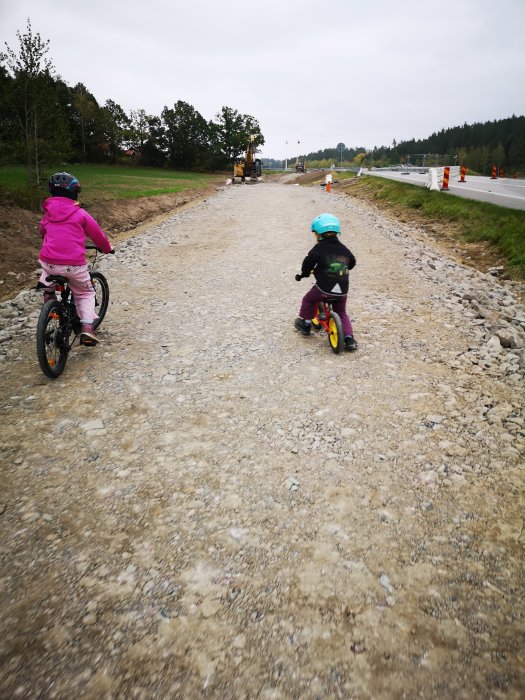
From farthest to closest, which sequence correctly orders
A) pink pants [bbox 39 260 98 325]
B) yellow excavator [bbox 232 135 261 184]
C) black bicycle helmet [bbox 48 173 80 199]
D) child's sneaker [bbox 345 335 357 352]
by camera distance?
yellow excavator [bbox 232 135 261 184] < child's sneaker [bbox 345 335 357 352] < pink pants [bbox 39 260 98 325] < black bicycle helmet [bbox 48 173 80 199]

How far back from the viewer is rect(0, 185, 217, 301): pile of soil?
349 inches

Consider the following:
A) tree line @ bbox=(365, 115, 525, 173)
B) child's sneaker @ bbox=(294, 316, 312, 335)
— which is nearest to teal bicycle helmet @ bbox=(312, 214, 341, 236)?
child's sneaker @ bbox=(294, 316, 312, 335)

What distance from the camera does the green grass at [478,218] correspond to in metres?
9.84

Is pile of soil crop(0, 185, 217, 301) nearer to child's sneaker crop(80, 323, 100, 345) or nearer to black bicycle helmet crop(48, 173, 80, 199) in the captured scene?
child's sneaker crop(80, 323, 100, 345)

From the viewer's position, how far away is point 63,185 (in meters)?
4.66

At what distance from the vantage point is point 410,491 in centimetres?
300

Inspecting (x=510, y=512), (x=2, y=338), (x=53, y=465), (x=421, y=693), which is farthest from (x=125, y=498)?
(x=2, y=338)

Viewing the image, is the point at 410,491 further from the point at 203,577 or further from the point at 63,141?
the point at 63,141

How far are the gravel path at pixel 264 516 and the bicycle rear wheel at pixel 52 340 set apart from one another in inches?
7.6

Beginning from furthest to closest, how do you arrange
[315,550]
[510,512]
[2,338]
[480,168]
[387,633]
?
[480,168] → [2,338] → [510,512] → [315,550] → [387,633]

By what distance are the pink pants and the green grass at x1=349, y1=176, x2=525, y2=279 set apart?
9.45m

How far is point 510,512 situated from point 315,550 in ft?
5.24

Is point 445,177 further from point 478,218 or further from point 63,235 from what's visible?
point 63,235

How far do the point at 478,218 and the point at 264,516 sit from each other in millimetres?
13917
